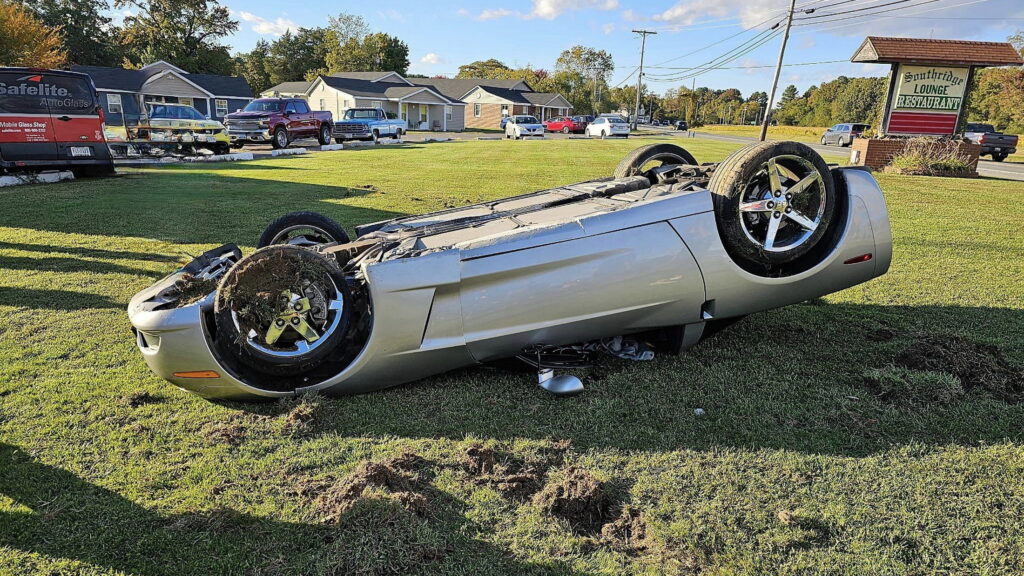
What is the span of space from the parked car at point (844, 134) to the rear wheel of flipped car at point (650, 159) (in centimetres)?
3694

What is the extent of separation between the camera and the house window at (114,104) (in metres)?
42.6

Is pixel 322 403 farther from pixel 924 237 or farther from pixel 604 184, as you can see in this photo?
pixel 924 237

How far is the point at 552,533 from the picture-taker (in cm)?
231

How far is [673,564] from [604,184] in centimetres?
278

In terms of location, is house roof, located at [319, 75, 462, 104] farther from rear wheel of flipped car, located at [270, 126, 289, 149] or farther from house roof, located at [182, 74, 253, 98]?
rear wheel of flipped car, located at [270, 126, 289, 149]

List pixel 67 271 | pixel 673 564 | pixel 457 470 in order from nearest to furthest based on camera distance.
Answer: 1. pixel 673 564
2. pixel 457 470
3. pixel 67 271

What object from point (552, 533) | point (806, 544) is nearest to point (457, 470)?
point (552, 533)

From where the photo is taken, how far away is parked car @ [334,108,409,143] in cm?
2892

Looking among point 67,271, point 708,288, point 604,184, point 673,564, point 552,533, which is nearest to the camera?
point 673,564

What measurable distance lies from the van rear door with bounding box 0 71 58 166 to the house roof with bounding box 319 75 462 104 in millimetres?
39451

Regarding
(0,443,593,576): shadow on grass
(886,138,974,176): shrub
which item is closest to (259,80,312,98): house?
(886,138,974,176): shrub

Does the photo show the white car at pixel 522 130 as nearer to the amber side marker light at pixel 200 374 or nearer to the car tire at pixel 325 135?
the car tire at pixel 325 135

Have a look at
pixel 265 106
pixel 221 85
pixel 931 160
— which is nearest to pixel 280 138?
pixel 265 106

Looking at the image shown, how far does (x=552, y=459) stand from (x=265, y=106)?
2478 cm
